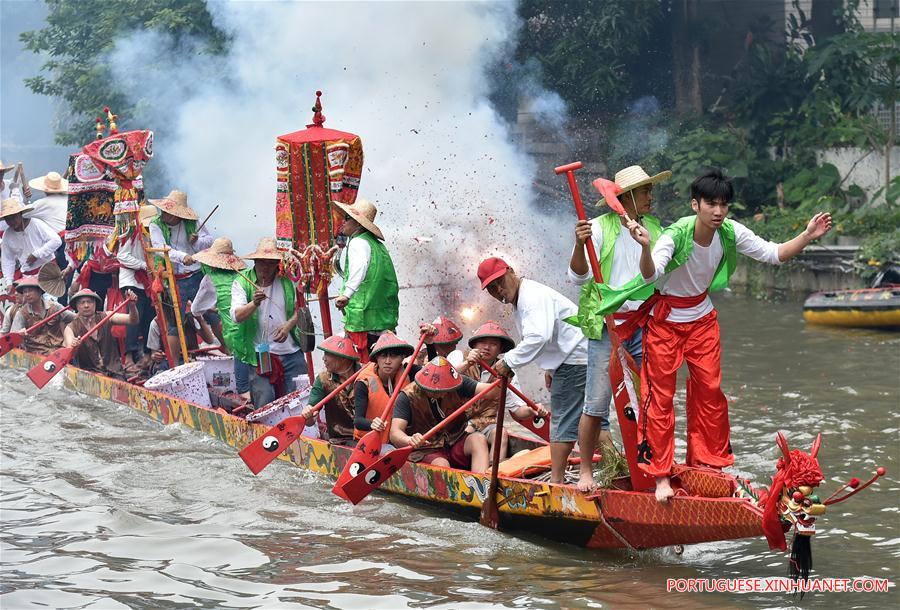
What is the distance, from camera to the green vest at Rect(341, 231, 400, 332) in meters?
9.80

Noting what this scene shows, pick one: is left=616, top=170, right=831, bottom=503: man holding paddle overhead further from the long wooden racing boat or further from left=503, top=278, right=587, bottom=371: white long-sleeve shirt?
left=503, top=278, right=587, bottom=371: white long-sleeve shirt

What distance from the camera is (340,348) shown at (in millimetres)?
9305

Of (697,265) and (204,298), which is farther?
(204,298)

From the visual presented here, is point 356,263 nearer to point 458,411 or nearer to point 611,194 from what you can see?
point 458,411

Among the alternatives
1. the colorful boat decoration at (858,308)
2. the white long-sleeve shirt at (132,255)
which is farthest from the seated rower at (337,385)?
the colorful boat decoration at (858,308)

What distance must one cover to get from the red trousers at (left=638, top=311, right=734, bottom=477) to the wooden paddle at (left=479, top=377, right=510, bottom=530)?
108 cm

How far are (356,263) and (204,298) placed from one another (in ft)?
10.1

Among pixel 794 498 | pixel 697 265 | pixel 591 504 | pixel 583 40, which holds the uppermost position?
pixel 583 40

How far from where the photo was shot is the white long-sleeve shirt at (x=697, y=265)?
686 centimetres

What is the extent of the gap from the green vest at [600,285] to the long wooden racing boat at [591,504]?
0.95m

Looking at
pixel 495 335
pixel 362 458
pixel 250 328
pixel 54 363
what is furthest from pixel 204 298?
pixel 495 335

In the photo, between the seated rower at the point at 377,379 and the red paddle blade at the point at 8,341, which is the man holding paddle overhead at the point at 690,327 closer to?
the seated rower at the point at 377,379

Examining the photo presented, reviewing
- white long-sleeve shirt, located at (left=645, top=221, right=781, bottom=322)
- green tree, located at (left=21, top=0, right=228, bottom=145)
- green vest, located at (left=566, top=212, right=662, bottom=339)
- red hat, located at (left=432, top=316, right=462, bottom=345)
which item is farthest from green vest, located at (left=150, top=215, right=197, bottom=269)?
green tree, located at (left=21, top=0, right=228, bottom=145)

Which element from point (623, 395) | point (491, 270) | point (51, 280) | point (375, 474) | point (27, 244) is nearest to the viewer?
point (623, 395)
